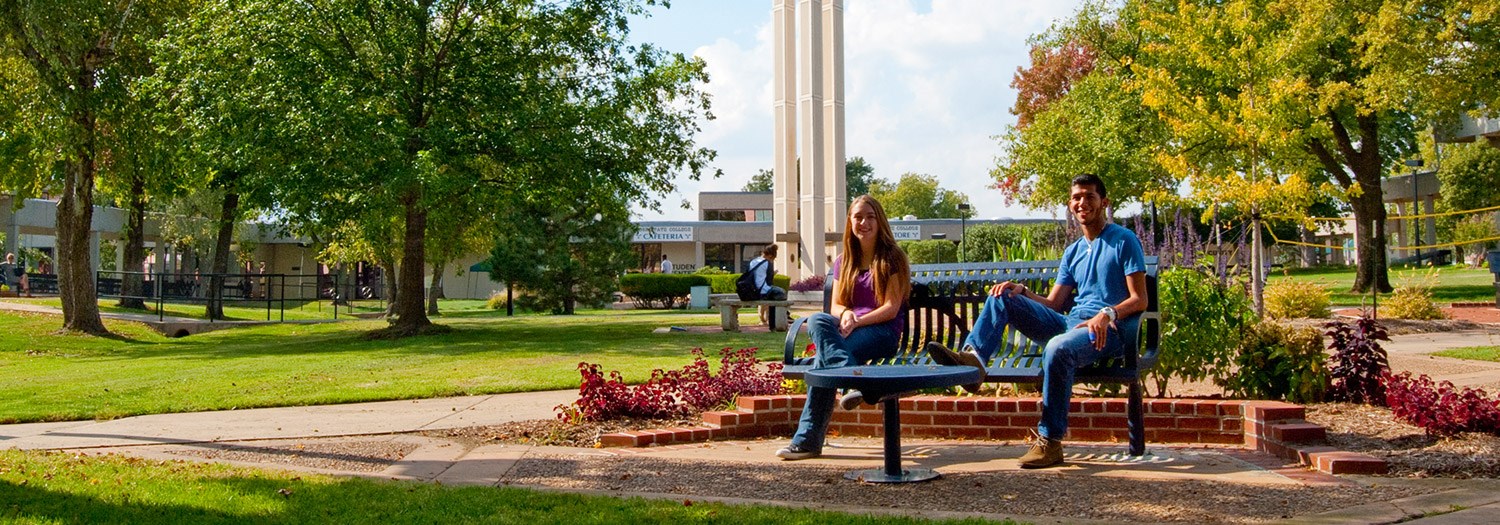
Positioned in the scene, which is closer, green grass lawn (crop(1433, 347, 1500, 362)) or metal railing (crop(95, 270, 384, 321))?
green grass lawn (crop(1433, 347, 1500, 362))

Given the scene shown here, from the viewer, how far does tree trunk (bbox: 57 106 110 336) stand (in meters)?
20.4

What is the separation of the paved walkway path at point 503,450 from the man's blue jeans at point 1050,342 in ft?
0.93

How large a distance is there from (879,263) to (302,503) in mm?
2922

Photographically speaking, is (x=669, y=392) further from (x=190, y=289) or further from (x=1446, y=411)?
(x=190, y=289)

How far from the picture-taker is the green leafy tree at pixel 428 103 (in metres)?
16.7

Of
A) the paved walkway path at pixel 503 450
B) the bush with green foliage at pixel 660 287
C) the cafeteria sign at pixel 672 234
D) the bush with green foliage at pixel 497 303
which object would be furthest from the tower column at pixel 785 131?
the paved walkway path at pixel 503 450

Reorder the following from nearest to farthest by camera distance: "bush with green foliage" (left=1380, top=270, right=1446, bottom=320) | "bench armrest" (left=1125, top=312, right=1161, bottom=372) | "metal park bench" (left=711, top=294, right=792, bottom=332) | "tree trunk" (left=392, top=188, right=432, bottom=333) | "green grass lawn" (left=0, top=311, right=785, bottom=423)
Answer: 1. "bench armrest" (left=1125, top=312, right=1161, bottom=372)
2. "green grass lawn" (left=0, top=311, right=785, bottom=423)
3. "bush with green foliage" (left=1380, top=270, right=1446, bottom=320)
4. "metal park bench" (left=711, top=294, right=792, bottom=332)
5. "tree trunk" (left=392, top=188, right=432, bottom=333)

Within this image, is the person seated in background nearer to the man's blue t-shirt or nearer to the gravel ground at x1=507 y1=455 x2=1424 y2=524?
the gravel ground at x1=507 y1=455 x2=1424 y2=524

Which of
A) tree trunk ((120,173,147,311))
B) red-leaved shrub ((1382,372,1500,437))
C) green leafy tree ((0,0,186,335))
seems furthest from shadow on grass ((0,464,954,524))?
tree trunk ((120,173,147,311))

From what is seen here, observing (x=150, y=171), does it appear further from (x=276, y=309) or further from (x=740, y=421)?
(x=740, y=421)

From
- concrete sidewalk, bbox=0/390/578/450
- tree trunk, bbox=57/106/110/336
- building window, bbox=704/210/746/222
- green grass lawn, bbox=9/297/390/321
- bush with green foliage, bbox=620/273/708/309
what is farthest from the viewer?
building window, bbox=704/210/746/222

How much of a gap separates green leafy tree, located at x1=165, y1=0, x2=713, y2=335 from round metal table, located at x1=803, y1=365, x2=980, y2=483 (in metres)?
11.7

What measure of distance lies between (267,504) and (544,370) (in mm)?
6543

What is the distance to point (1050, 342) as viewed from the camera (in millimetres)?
5598
